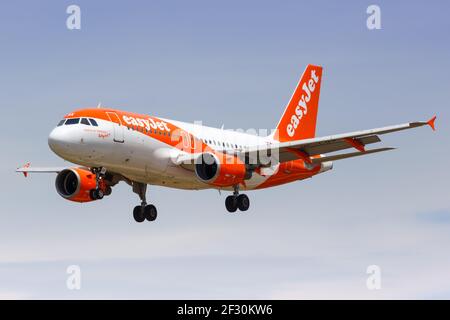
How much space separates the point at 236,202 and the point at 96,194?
26.4 feet

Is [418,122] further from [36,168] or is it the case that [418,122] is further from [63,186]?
[36,168]

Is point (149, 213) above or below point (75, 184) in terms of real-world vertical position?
below

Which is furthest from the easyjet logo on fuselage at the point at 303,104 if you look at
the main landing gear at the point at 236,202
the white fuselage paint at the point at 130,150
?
the main landing gear at the point at 236,202

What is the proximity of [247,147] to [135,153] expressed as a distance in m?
8.80

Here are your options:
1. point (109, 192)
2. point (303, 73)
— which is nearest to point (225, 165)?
point (109, 192)

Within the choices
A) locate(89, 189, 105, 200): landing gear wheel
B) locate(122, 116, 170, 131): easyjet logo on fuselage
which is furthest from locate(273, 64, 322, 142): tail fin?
locate(89, 189, 105, 200): landing gear wheel

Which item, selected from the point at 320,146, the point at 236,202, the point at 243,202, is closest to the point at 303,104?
the point at 320,146

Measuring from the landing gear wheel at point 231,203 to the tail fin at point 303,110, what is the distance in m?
8.04

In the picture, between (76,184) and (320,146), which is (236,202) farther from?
(76,184)

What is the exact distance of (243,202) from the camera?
6088 cm

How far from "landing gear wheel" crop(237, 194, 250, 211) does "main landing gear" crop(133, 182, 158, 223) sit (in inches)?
204

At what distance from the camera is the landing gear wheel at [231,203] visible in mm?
60875

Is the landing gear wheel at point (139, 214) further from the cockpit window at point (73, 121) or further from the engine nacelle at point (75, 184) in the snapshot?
the cockpit window at point (73, 121)

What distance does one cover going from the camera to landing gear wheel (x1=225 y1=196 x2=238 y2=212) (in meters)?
60.9
